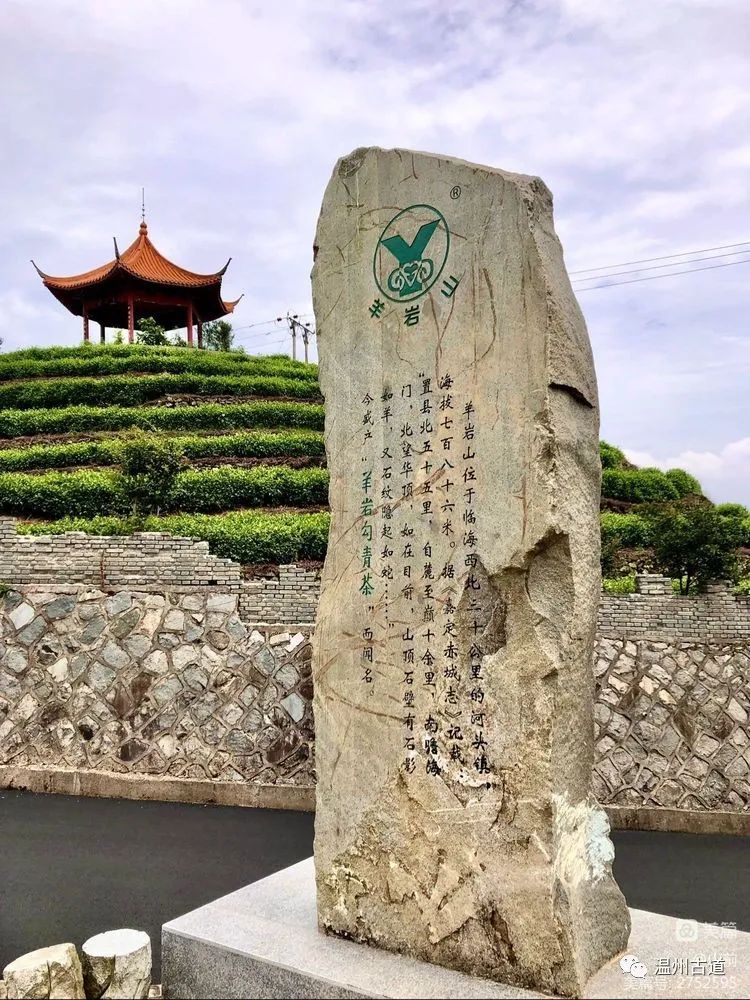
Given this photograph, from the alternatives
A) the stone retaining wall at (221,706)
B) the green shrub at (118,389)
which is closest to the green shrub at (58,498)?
the green shrub at (118,389)

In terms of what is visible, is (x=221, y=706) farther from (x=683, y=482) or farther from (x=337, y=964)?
(x=683, y=482)

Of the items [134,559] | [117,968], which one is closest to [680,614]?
[134,559]

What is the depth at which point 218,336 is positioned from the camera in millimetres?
30672

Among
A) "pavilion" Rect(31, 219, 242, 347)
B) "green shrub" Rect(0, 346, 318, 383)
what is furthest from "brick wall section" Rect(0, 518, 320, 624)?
"pavilion" Rect(31, 219, 242, 347)

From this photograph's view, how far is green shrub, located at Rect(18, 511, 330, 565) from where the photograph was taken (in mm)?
13523

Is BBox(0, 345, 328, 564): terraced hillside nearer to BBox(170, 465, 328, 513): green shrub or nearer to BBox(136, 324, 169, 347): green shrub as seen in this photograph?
BBox(170, 465, 328, 513): green shrub

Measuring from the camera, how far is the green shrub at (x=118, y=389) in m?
21.4

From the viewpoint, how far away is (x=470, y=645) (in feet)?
10.6

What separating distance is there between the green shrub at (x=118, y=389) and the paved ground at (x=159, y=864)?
15719 millimetres

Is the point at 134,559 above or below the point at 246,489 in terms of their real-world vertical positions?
below

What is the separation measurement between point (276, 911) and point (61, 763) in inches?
171

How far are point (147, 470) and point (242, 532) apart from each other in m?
A: 2.21

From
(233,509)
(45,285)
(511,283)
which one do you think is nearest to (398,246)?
(511,283)

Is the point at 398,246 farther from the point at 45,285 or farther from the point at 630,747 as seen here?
the point at 45,285
